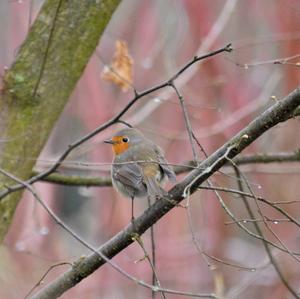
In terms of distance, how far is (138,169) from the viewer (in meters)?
3.46

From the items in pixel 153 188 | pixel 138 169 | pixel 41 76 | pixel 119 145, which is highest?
pixel 119 145

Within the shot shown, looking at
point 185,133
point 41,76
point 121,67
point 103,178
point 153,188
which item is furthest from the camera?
point 185,133

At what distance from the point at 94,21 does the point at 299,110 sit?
1144mm

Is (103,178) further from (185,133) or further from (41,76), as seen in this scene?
(185,133)

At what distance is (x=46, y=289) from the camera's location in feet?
8.91

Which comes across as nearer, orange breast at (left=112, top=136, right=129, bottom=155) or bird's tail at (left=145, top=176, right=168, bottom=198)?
bird's tail at (left=145, top=176, right=168, bottom=198)

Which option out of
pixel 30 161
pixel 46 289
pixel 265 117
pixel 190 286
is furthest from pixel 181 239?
pixel 265 117

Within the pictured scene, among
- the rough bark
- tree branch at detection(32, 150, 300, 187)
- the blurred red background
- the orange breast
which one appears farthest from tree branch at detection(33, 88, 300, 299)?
the blurred red background

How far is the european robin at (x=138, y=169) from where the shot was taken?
3174 mm

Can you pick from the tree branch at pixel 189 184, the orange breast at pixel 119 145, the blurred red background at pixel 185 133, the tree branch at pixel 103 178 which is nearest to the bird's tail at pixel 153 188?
the tree branch at pixel 189 184

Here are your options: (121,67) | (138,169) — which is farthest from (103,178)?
(121,67)

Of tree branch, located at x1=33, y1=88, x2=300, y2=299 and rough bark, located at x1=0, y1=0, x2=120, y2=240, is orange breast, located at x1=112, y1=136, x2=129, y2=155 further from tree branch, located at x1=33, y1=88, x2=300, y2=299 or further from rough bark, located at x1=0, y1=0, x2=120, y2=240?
tree branch, located at x1=33, y1=88, x2=300, y2=299

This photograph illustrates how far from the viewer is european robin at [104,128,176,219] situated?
3.17 m

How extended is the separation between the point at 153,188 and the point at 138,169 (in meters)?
0.44
